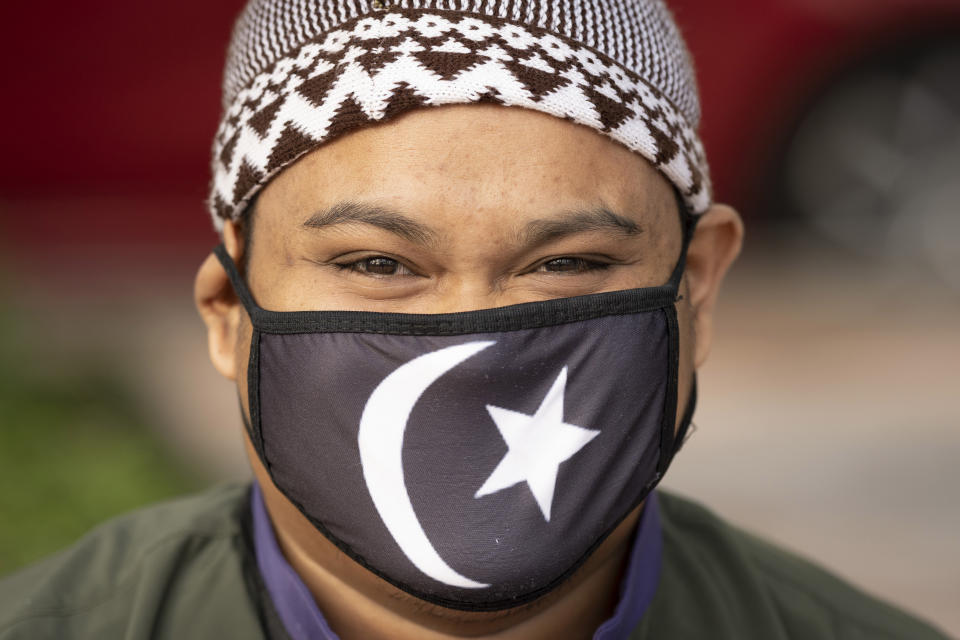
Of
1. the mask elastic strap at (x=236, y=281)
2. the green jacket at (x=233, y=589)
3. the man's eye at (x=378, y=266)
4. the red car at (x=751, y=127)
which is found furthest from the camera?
the red car at (x=751, y=127)

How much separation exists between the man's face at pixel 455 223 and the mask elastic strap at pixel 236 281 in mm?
20

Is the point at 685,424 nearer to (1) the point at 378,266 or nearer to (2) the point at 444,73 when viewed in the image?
(1) the point at 378,266

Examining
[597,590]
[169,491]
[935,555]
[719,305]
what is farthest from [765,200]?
[597,590]

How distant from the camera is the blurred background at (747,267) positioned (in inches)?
151

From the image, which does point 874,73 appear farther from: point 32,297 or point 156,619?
point 156,619

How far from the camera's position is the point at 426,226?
5.72 feet

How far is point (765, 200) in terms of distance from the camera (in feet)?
18.3

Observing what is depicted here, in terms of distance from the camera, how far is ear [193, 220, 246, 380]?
2.06m

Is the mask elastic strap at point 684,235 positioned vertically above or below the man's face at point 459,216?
below

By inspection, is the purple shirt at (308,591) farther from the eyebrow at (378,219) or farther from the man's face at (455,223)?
the eyebrow at (378,219)

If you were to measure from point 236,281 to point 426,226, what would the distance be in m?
0.44

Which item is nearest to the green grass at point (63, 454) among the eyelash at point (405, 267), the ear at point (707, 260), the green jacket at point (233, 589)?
the green jacket at point (233, 589)

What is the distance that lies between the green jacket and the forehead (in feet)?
2.51

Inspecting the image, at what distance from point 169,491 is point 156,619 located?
1.57 m
